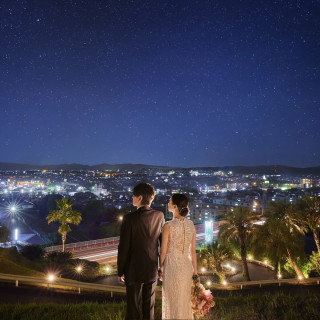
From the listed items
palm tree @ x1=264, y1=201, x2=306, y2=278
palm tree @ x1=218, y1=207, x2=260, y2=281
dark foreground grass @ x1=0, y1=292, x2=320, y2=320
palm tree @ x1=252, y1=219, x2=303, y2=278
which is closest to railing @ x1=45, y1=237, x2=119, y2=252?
palm tree @ x1=218, y1=207, x2=260, y2=281

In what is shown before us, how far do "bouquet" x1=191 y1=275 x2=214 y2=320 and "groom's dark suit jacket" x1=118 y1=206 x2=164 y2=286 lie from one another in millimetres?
819

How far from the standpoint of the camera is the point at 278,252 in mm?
22109

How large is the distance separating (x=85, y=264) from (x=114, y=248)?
845 centimetres

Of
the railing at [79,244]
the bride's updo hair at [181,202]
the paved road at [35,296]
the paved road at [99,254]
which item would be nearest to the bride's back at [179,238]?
the bride's updo hair at [181,202]

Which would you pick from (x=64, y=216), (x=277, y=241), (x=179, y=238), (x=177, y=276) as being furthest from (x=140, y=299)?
(x=64, y=216)

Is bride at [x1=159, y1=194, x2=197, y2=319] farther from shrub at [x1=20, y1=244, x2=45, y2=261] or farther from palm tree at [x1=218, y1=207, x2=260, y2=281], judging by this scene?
shrub at [x1=20, y1=244, x2=45, y2=261]

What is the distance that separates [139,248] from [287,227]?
72.3 ft

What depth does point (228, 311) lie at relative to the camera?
588 centimetres

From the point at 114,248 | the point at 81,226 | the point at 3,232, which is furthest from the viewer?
the point at 81,226

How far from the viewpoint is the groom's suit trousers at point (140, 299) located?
4.32 m

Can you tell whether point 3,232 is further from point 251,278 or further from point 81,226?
point 251,278

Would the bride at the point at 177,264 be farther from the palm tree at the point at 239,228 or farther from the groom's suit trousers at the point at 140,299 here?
the palm tree at the point at 239,228

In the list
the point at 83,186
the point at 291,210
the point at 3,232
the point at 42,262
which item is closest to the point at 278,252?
the point at 291,210

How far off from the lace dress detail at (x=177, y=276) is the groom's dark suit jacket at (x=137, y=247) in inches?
13.3
